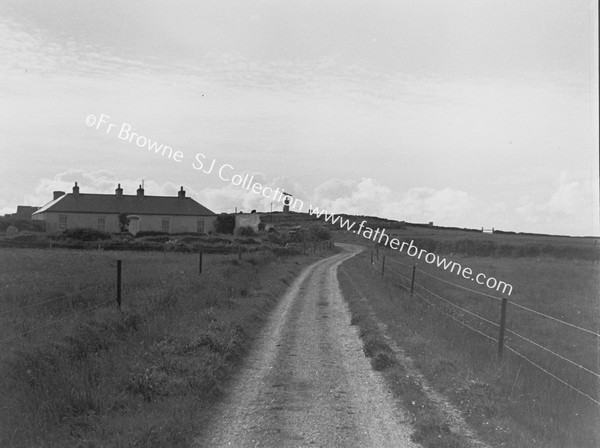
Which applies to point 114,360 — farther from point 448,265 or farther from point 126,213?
point 126,213

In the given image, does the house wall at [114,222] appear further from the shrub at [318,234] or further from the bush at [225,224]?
the shrub at [318,234]

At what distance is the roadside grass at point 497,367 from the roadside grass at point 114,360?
2.87m

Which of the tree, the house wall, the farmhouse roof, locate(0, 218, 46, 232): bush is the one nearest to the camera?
the house wall

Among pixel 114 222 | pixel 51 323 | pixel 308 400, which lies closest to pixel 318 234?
pixel 114 222

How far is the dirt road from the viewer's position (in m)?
5.72

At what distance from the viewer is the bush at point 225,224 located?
2638 inches

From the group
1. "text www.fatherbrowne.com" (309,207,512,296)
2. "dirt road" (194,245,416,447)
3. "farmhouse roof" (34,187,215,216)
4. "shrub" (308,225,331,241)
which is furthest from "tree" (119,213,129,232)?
"dirt road" (194,245,416,447)

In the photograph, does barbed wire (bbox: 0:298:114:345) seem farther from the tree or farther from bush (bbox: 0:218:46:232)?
bush (bbox: 0:218:46:232)

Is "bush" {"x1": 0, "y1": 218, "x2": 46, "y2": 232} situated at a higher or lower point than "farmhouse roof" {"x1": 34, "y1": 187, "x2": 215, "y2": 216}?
lower

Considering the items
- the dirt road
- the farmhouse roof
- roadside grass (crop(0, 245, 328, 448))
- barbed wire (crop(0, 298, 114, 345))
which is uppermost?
the farmhouse roof

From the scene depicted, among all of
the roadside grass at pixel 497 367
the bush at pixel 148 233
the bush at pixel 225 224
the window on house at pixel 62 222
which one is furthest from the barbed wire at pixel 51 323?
the bush at pixel 225 224

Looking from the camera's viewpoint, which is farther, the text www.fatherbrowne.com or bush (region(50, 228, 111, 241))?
bush (region(50, 228, 111, 241))

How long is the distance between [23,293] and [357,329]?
26.6ft

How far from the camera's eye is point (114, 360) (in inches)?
313
